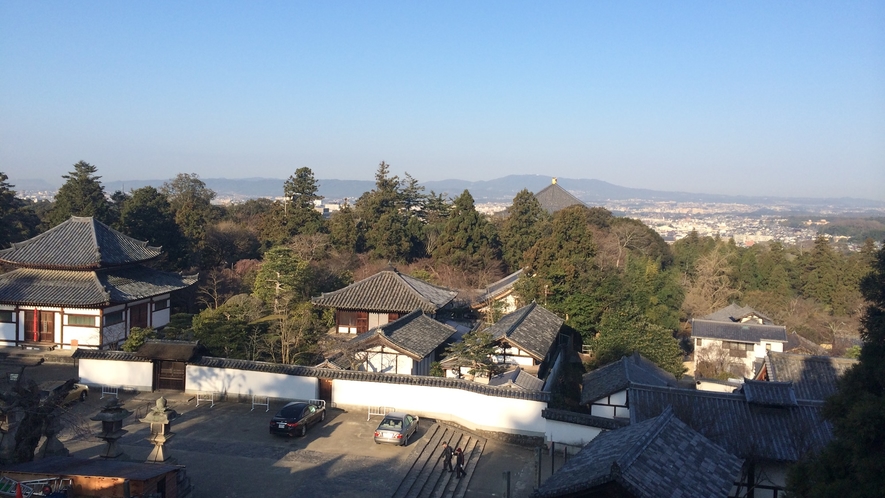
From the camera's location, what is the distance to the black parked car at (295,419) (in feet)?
45.6

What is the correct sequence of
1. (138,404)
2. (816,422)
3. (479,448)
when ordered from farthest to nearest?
1. (138,404)
2. (479,448)
3. (816,422)

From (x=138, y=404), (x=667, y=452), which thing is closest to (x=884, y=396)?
(x=667, y=452)

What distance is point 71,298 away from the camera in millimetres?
21703

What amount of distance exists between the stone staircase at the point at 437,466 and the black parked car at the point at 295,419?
8.60 feet

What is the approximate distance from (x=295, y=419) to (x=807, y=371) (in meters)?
15.2

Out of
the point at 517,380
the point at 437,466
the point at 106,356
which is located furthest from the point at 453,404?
the point at 106,356

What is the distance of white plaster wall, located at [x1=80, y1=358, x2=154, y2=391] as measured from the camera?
17.1 metres

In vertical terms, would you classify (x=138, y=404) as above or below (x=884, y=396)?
below

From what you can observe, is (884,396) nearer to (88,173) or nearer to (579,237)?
(579,237)

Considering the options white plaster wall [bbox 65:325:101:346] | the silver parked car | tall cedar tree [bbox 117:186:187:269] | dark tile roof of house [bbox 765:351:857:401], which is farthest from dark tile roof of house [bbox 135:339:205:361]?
dark tile roof of house [bbox 765:351:857:401]

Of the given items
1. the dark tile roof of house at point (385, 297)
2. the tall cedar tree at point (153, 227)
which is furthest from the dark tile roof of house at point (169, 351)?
the tall cedar tree at point (153, 227)

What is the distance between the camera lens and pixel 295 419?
13945 millimetres

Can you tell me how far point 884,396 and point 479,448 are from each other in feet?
30.1

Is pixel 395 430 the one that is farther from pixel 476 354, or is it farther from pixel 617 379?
pixel 617 379
